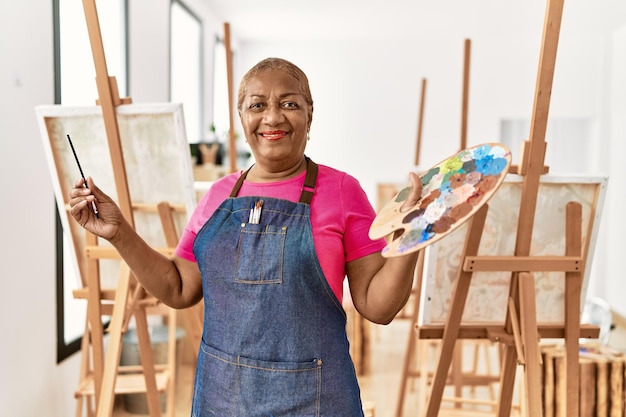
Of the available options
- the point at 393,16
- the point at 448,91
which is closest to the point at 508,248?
the point at 393,16

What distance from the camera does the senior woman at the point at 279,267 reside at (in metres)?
1.52

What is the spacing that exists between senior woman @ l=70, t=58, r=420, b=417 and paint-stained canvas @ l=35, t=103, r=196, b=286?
890 millimetres

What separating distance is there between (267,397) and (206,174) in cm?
412

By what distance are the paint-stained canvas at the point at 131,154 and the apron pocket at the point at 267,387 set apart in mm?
1080

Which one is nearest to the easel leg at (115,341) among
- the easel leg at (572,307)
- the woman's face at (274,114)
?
the woman's face at (274,114)

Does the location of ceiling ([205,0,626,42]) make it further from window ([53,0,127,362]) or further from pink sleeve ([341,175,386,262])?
pink sleeve ([341,175,386,262])

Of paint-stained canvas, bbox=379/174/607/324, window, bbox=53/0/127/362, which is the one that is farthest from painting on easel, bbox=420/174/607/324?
window, bbox=53/0/127/362

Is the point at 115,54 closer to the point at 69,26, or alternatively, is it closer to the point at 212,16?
the point at 69,26

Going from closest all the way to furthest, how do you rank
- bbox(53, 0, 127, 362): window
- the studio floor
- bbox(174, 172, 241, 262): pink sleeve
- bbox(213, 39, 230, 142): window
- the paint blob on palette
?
1. the paint blob on palette
2. bbox(174, 172, 241, 262): pink sleeve
3. bbox(53, 0, 127, 362): window
4. the studio floor
5. bbox(213, 39, 230, 142): window

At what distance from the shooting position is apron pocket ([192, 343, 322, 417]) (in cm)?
153

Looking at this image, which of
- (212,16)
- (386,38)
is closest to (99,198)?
(212,16)

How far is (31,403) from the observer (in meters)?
3.21

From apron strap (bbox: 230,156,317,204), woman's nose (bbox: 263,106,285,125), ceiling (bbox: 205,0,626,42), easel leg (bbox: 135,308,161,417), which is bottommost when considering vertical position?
easel leg (bbox: 135,308,161,417)

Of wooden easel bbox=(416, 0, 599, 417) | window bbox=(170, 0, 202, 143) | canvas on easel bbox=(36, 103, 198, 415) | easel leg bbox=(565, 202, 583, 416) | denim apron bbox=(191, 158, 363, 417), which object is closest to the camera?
denim apron bbox=(191, 158, 363, 417)
